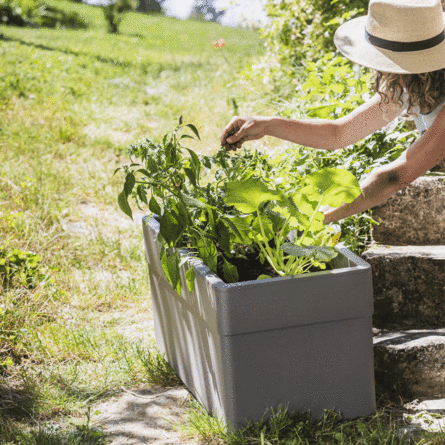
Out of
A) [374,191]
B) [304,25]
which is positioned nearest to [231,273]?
[374,191]

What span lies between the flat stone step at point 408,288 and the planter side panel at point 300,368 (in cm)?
56

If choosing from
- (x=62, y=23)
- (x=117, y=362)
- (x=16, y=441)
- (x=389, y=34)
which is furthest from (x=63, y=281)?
(x=62, y=23)

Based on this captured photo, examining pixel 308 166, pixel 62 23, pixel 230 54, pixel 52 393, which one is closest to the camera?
pixel 52 393

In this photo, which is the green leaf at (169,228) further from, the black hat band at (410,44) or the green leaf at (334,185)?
the black hat band at (410,44)

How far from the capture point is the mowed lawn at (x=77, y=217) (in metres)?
2.73

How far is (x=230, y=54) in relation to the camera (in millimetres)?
13273

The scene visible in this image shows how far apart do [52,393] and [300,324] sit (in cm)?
115

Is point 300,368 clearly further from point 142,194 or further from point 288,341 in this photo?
point 142,194

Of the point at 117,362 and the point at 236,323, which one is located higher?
the point at 236,323

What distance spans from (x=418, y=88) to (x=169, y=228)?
1083 millimetres

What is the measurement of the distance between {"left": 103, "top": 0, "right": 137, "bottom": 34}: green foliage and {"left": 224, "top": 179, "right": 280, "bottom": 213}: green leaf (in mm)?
18451

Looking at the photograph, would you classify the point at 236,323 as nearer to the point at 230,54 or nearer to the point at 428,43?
the point at 428,43

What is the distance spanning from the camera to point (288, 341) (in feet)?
6.87

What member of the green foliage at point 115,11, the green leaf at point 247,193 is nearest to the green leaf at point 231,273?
the green leaf at point 247,193
